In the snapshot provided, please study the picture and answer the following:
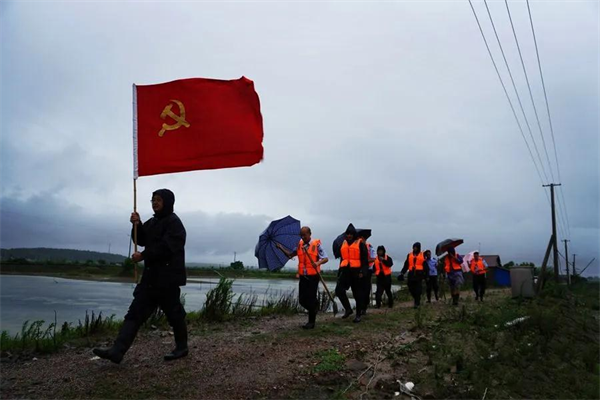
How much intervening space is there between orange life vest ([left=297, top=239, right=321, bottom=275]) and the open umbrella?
7413 millimetres

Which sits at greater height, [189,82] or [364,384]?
[189,82]

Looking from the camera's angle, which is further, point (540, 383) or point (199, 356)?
point (540, 383)

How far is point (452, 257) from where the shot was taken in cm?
1492

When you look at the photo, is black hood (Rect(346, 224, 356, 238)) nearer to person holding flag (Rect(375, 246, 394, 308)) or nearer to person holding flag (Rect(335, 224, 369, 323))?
person holding flag (Rect(335, 224, 369, 323))

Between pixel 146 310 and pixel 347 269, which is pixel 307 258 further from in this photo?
pixel 146 310

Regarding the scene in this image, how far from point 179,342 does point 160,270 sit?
946mm

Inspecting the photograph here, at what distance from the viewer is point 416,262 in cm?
1352

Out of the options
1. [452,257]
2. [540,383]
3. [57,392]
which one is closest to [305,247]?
[540,383]

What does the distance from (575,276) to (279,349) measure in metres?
37.8

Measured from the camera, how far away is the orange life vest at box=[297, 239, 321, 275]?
843 cm

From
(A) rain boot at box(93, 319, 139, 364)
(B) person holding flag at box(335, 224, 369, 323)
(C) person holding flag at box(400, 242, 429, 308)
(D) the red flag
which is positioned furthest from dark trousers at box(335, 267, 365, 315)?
(A) rain boot at box(93, 319, 139, 364)

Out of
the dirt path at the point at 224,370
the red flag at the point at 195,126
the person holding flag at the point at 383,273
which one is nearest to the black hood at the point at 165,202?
the red flag at the point at 195,126

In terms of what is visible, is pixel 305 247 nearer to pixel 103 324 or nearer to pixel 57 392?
pixel 103 324

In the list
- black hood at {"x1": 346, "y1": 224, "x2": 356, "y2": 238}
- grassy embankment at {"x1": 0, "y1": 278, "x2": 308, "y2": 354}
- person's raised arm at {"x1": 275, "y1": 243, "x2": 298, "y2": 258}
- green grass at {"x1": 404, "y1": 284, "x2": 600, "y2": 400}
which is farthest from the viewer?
black hood at {"x1": 346, "y1": 224, "x2": 356, "y2": 238}
